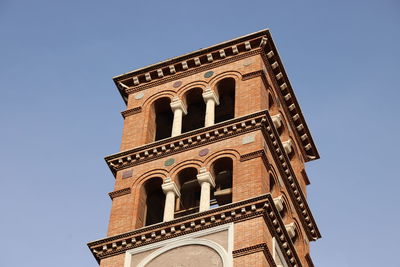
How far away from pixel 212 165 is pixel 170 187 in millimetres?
1975

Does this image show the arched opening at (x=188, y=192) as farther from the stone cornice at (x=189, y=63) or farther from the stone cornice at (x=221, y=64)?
the stone cornice at (x=189, y=63)

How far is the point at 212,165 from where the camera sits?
49.0 meters

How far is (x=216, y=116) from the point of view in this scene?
55.2 meters

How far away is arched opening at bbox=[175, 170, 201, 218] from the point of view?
162ft

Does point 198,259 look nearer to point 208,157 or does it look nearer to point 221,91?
point 208,157

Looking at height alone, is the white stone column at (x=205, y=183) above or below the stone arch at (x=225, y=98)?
below

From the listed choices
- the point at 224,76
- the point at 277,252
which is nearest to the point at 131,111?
the point at 224,76

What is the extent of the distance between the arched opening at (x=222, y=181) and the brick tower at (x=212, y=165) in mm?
52

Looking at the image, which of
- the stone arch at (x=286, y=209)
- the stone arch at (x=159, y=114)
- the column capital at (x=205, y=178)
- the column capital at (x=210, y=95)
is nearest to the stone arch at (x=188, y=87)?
the stone arch at (x=159, y=114)

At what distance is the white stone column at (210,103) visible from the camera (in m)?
51.3

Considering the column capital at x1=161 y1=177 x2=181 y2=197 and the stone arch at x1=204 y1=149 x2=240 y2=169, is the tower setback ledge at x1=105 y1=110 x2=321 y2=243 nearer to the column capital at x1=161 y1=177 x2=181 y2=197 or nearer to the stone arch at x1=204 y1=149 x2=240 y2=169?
the stone arch at x1=204 y1=149 x2=240 y2=169

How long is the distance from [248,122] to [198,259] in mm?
7456

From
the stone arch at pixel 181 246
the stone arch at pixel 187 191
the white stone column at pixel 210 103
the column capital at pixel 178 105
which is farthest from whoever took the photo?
the column capital at pixel 178 105

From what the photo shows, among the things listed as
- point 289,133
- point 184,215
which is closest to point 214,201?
point 184,215
